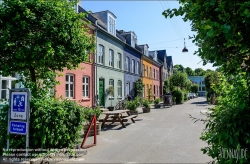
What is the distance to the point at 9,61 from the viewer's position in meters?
5.59

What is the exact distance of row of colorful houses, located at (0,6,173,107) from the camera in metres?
15.7

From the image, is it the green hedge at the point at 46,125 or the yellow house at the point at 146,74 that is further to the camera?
the yellow house at the point at 146,74

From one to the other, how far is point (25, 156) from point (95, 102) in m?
13.3

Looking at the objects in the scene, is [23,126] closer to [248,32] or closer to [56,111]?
[56,111]

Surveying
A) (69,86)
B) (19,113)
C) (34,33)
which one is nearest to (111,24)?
(69,86)

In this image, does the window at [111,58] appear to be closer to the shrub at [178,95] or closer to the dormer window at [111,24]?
the dormer window at [111,24]

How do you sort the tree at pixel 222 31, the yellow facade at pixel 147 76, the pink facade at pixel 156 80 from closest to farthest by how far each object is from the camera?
the tree at pixel 222 31
the yellow facade at pixel 147 76
the pink facade at pixel 156 80

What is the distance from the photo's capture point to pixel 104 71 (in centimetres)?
2034

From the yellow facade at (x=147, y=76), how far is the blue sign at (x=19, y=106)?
27.7 meters

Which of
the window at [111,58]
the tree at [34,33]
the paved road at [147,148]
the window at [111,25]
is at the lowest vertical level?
the paved road at [147,148]

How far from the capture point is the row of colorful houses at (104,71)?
1571 centimetres

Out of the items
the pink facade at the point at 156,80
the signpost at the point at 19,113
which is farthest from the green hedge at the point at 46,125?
the pink facade at the point at 156,80

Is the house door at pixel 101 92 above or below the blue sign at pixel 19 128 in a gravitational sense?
above

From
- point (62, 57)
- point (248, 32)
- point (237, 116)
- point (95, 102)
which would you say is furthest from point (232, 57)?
point (95, 102)
